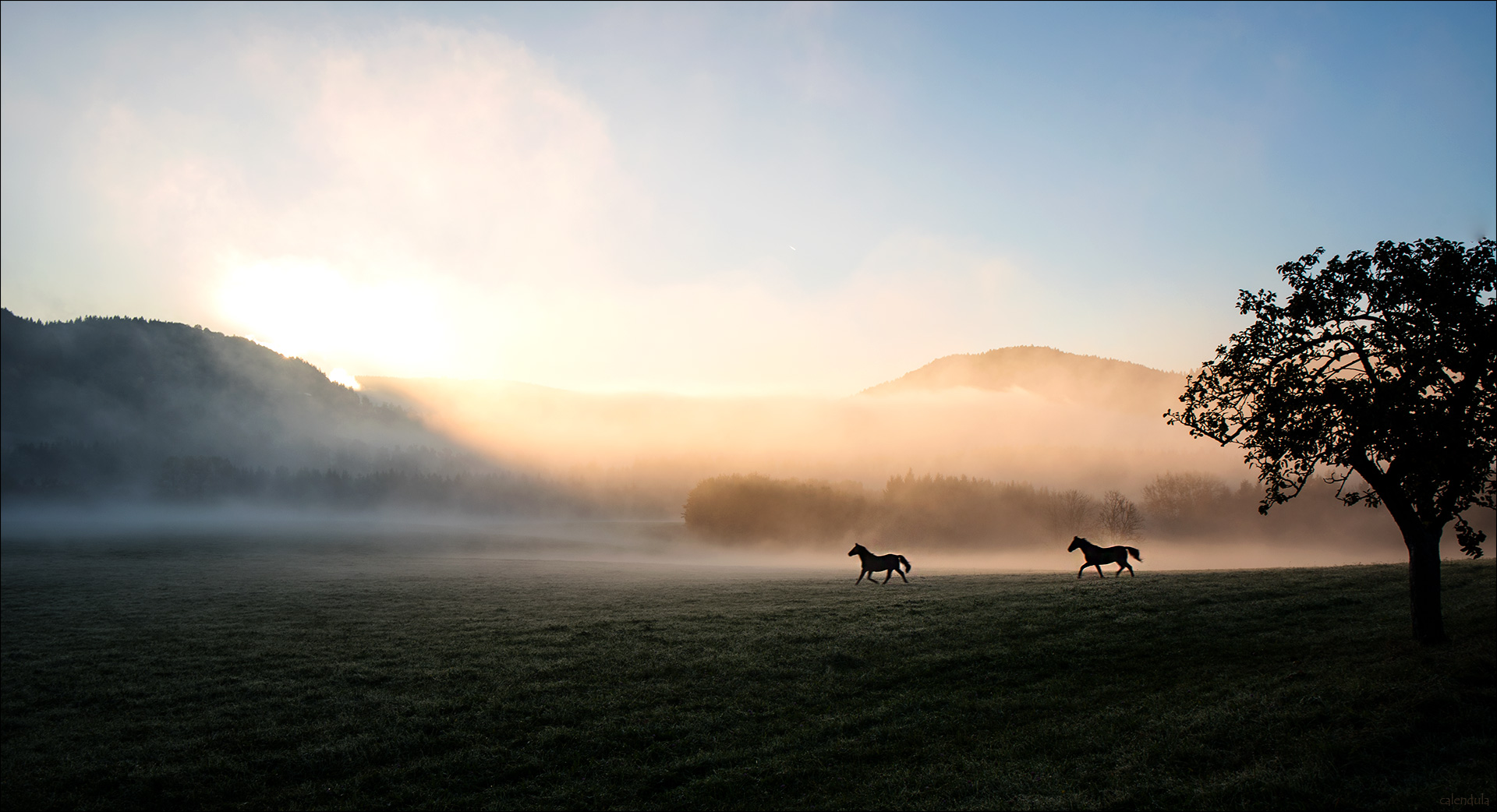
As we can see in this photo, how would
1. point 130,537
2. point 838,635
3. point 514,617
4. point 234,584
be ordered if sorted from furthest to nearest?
point 130,537 → point 234,584 → point 514,617 → point 838,635

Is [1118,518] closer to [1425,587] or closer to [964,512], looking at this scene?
[964,512]

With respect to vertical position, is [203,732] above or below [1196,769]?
below

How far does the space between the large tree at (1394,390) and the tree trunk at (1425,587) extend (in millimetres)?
31

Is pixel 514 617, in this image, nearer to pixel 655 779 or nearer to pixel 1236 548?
pixel 655 779

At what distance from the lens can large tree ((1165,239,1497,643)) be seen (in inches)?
713

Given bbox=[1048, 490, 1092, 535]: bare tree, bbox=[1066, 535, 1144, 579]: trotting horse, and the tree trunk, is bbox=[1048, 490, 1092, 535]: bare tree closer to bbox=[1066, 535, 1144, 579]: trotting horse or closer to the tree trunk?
bbox=[1066, 535, 1144, 579]: trotting horse

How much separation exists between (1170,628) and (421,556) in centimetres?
8765

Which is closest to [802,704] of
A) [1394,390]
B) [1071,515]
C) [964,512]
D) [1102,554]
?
[1394,390]

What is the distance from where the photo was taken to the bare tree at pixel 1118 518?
11056 centimetres

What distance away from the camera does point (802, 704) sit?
18203mm

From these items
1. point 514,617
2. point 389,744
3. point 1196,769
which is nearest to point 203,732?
point 389,744

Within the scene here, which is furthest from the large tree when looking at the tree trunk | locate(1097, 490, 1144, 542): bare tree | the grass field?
locate(1097, 490, 1144, 542): bare tree

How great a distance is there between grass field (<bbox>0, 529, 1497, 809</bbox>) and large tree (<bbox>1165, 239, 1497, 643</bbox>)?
12.6 feet

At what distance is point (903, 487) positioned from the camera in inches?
6270
